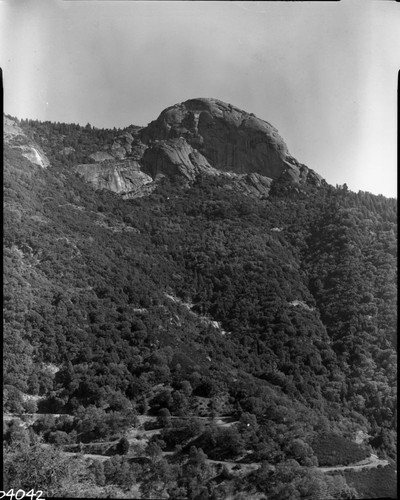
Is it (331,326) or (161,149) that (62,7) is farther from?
(161,149)

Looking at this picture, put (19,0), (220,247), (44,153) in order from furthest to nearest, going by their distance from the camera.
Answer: (44,153)
(220,247)
(19,0)

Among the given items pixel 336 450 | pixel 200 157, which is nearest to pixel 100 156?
pixel 200 157

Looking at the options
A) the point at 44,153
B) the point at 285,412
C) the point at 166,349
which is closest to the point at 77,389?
the point at 166,349

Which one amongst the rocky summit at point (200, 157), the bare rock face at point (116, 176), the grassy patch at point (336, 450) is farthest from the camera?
the bare rock face at point (116, 176)

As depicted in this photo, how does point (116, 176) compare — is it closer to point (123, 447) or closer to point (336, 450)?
point (123, 447)

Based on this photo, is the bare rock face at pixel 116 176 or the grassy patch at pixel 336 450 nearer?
the grassy patch at pixel 336 450

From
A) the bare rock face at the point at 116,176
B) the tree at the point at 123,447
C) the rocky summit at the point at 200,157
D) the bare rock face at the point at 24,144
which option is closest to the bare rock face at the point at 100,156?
the rocky summit at the point at 200,157

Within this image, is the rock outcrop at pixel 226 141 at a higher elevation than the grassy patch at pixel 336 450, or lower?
higher

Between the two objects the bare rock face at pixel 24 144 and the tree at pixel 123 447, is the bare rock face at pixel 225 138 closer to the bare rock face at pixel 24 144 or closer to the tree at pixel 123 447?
the bare rock face at pixel 24 144

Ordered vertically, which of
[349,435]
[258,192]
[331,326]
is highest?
[258,192]
